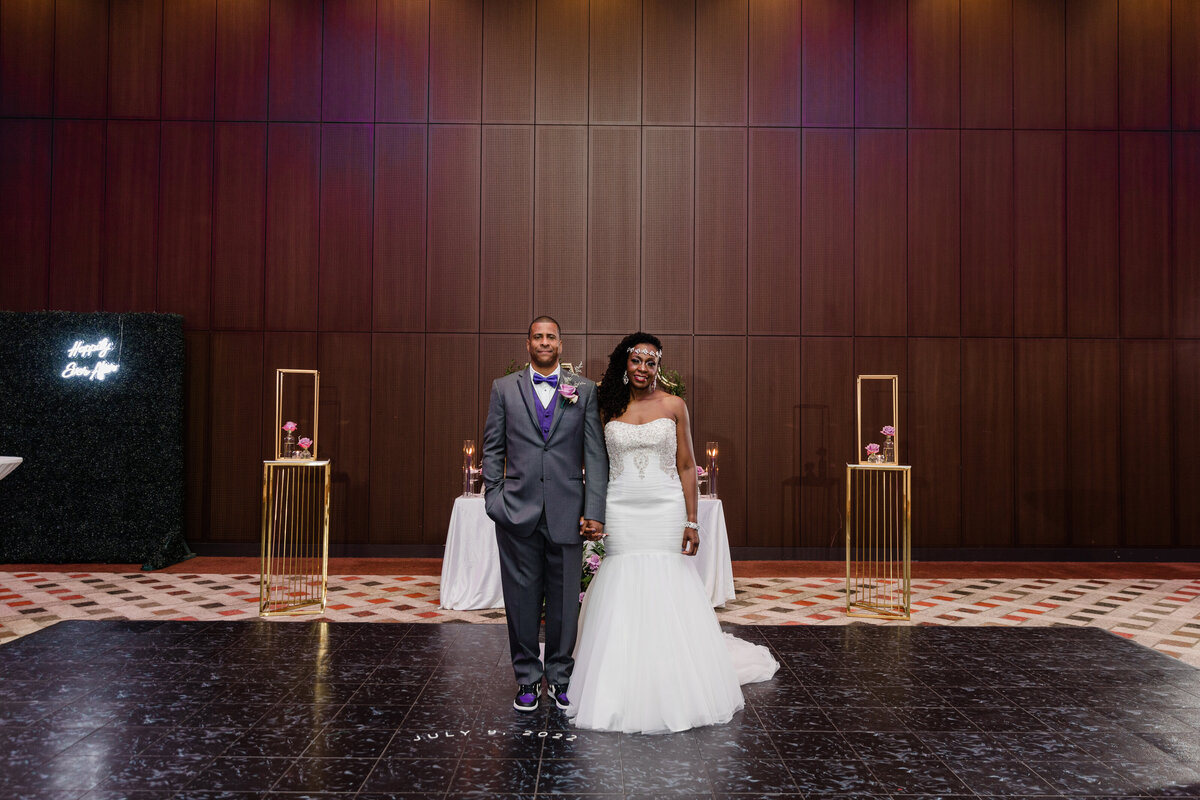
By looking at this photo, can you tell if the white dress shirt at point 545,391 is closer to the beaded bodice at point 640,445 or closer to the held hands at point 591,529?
the beaded bodice at point 640,445

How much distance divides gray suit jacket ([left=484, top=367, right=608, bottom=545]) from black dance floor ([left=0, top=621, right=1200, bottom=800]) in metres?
0.86

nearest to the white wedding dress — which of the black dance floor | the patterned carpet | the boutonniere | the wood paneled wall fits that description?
the black dance floor

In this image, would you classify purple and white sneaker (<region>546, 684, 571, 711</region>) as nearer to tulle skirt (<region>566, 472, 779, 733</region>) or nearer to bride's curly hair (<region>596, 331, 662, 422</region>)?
tulle skirt (<region>566, 472, 779, 733</region>)

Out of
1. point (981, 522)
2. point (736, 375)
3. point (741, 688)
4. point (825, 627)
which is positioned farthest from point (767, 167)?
point (741, 688)

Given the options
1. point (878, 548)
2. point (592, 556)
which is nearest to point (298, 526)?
point (592, 556)

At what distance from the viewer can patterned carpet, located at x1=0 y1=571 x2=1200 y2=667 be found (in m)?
5.22

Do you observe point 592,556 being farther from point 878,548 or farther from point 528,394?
point 878,548

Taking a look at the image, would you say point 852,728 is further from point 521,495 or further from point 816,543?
point 816,543

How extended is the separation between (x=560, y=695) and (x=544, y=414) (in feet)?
4.00

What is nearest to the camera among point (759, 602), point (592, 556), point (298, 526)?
point (592, 556)

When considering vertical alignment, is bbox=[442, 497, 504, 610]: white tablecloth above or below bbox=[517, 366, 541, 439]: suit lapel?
below

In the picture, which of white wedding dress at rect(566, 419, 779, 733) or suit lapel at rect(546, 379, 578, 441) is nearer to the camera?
white wedding dress at rect(566, 419, 779, 733)

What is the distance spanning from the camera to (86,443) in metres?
7.16

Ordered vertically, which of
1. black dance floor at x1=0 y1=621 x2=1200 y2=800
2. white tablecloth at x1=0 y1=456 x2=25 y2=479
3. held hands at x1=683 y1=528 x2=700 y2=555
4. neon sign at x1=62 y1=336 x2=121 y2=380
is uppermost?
neon sign at x1=62 y1=336 x2=121 y2=380
